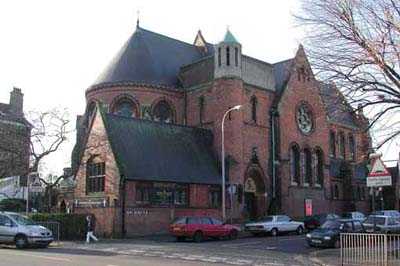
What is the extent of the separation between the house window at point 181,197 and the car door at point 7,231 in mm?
12887

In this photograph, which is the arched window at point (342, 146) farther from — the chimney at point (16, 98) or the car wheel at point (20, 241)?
the car wheel at point (20, 241)

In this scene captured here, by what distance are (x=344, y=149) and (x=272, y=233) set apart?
3102 centimetres

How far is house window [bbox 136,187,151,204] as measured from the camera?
32.7 m

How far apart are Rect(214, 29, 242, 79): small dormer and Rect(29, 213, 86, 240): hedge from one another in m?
16.3

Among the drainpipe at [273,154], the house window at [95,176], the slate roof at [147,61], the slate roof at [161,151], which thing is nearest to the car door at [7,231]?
the slate roof at [161,151]

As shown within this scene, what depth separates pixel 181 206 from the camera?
34.9 metres

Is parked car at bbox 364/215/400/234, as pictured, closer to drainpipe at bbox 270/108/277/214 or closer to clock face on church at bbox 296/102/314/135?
drainpipe at bbox 270/108/277/214

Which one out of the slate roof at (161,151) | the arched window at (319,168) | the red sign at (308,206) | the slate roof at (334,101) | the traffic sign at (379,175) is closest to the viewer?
the traffic sign at (379,175)

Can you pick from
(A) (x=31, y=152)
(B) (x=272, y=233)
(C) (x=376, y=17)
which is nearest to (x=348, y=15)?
(C) (x=376, y=17)

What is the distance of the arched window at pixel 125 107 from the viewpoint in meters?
43.4

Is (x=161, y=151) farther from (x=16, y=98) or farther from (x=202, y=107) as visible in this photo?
(x=16, y=98)

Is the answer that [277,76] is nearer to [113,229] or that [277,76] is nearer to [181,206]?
[181,206]

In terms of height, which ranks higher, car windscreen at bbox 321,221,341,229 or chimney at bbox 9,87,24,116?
chimney at bbox 9,87,24,116

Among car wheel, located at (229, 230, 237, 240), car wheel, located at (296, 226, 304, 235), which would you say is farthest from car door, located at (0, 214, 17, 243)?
car wheel, located at (296, 226, 304, 235)
